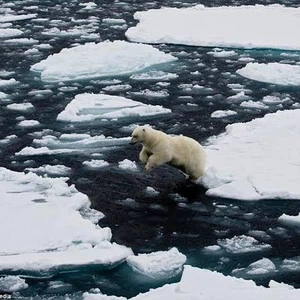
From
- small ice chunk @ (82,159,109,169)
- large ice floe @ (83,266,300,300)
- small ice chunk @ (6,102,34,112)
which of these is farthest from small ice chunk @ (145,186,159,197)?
small ice chunk @ (6,102,34,112)

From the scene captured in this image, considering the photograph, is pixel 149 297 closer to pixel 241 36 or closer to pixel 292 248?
pixel 292 248

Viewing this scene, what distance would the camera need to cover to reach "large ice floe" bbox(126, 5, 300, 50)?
11438 millimetres

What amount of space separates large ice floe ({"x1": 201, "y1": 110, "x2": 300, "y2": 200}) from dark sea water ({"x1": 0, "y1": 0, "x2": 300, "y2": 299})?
12 cm

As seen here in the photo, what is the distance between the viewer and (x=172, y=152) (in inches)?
234

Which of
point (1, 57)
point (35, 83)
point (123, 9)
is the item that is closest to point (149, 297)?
point (35, 83)

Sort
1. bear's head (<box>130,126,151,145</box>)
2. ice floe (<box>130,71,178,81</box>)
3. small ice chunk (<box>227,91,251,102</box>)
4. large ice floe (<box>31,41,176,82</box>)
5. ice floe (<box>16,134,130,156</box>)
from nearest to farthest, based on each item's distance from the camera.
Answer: bear's head (<box>130,126,151,145</box>) < ice floe (<box>16,134,130,156</box>) < small ice chunk (<box>227,91,251,102</box>) < ice floe (<box>130,71,178,81</box>) < large ice floe (<box>31,41,176,82</box>)

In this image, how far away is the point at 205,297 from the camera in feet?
13.4

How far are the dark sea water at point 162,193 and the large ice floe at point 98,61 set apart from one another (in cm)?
22

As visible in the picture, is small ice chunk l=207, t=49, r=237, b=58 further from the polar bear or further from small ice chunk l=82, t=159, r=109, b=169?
the polar bear

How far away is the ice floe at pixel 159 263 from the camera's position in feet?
15.1

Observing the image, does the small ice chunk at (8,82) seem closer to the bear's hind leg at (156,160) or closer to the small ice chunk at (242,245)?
the bear's hind leg at (156,160)

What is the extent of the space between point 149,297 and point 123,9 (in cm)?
1129

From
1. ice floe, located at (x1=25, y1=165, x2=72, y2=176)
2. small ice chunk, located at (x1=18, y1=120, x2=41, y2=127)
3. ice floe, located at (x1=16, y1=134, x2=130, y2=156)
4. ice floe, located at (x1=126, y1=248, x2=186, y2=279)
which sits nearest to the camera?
ice floe, located at (x1=126, y1=248, x2=186, y2=279)

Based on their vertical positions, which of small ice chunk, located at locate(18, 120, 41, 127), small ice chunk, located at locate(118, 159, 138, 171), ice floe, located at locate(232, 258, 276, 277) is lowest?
small ice chunk, located at locate(18, 120, 41, 127)
